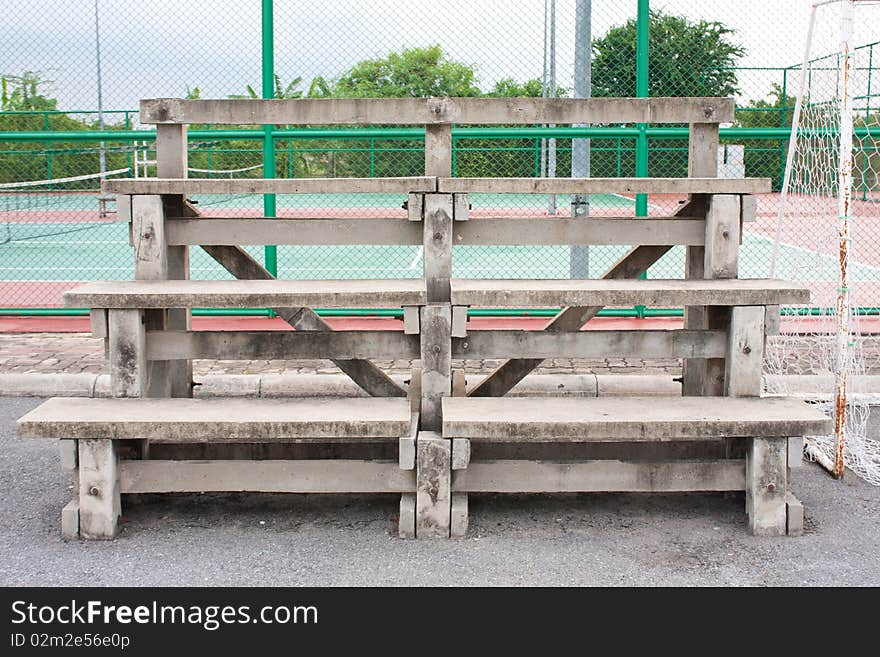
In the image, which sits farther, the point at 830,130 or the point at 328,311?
the point at 328,311

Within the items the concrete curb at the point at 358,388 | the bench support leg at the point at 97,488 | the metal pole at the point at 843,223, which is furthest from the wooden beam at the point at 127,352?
the metal pole at the point at 843,223

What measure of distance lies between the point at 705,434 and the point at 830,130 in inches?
115

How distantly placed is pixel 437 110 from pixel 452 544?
6.37ft

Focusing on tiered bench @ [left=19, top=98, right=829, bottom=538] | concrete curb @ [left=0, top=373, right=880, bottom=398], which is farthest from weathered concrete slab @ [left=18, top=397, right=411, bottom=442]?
concrete curb @ [left=0, top=373, right=880, bottom=398]

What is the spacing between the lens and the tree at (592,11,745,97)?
33.2ft

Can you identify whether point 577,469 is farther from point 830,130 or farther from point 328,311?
point 328,311

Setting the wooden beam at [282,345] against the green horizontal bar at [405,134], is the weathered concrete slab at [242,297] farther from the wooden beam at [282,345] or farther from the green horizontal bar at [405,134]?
the green horizontal bar at [405,134]

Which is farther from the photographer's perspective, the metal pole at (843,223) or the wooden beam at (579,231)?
the metal pole at (843,223)

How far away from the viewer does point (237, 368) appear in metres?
8.27

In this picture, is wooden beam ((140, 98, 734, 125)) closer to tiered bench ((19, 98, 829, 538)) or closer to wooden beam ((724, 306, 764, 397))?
tiered bench ((19, 98, 829, 538))

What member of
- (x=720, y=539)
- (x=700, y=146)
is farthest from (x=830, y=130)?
(x=720, y=539)

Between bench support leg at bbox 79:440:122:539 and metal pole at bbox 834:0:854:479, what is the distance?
363cm

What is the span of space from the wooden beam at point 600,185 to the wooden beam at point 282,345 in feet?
2.35

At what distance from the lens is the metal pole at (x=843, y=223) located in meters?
5.73
